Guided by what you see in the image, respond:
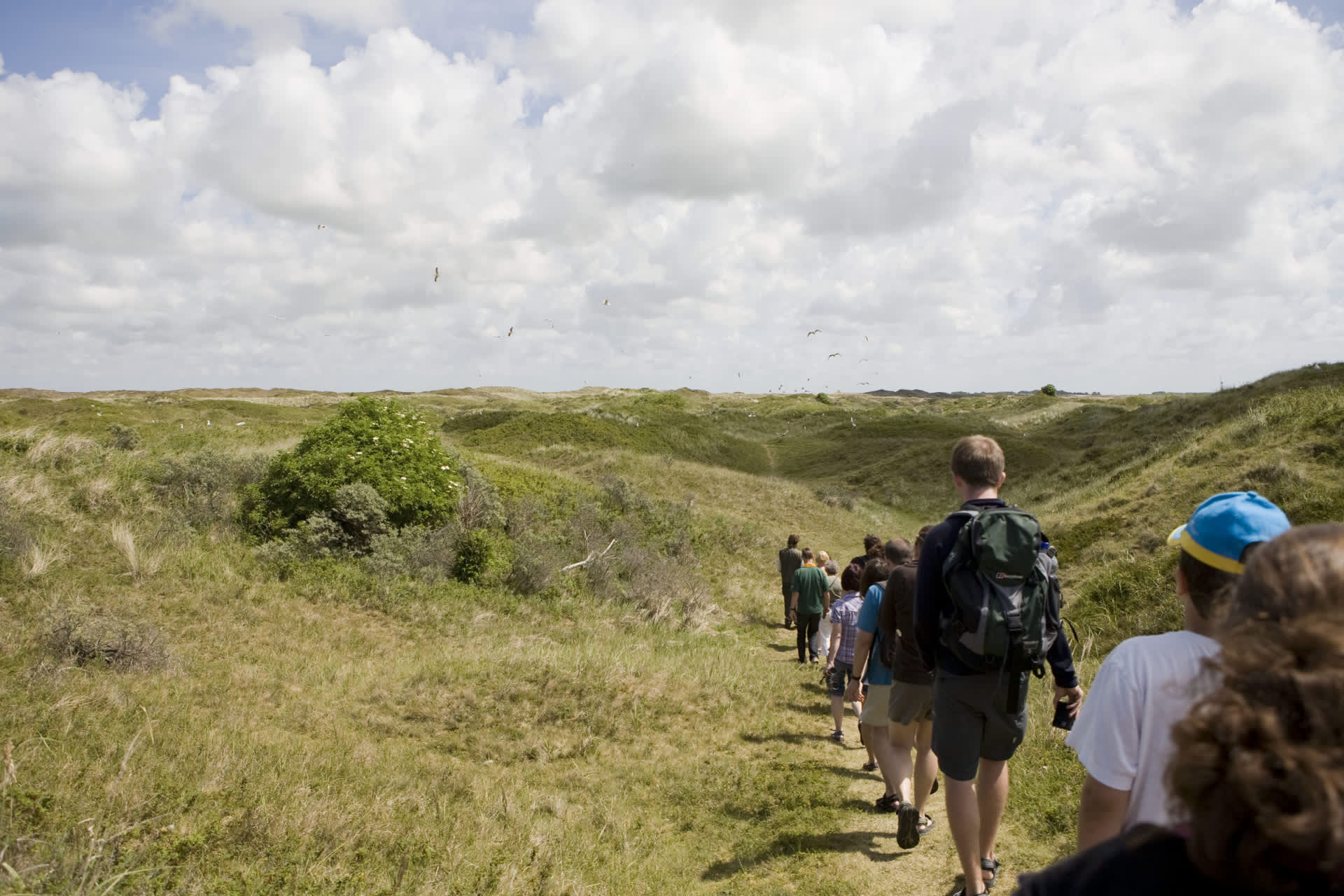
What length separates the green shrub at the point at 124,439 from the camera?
15.8 metres

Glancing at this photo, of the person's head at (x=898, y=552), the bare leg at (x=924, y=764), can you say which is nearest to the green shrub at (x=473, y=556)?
the person's head at (x=898, y=552)

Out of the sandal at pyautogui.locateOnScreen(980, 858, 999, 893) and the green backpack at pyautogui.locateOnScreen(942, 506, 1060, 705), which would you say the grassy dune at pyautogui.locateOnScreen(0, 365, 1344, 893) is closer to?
the sandal at pyautogui.locateOnScreen(980, 858, 999, 893)

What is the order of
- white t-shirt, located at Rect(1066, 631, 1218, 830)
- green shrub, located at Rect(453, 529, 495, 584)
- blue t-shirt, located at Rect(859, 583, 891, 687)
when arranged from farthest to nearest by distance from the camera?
green shrub, located at Rect(453, 529, 495, 584), blue t-shirt, located at Rect(859, 583, 891, 687), white t-shirt, located at Rect(1066, 631, 1218, 830)

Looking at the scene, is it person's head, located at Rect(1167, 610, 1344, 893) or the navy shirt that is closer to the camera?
person's head, located at Rect(1167, 610, 1344, 893)

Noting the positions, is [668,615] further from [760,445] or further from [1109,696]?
[760,445]

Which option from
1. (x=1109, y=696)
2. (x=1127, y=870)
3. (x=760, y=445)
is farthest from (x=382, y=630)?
(x=760, y=445)

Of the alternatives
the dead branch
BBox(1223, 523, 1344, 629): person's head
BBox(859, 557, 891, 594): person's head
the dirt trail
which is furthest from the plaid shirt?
the dead branch

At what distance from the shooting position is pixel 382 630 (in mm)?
10227

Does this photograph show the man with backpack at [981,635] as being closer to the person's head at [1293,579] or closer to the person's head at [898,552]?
the person's head at [898,552]

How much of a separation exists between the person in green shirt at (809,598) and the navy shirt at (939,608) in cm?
668

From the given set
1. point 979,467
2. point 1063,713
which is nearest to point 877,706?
point 1063,713

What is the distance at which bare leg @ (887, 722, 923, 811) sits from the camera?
16.7 ft

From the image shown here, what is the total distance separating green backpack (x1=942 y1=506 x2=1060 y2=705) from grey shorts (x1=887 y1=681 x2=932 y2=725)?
4.00ft

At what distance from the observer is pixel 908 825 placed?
4953 millimetres
